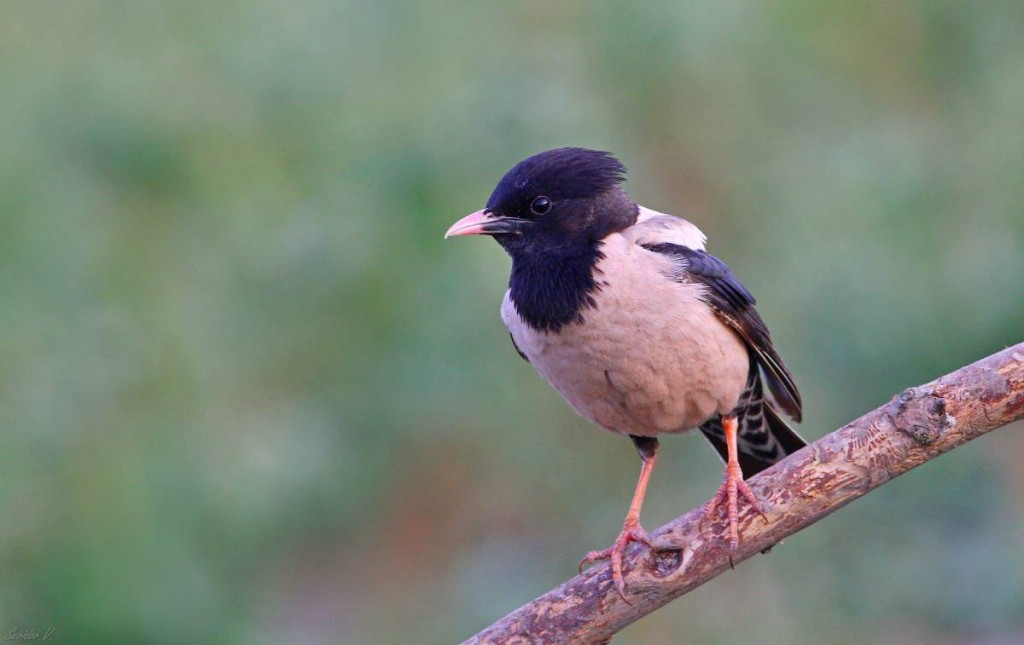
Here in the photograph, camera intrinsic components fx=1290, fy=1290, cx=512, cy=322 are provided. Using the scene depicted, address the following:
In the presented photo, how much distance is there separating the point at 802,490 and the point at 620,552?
0.64 meters

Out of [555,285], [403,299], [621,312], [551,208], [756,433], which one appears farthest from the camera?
[403,299]

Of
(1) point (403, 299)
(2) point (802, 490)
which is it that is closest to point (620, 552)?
(2) point (802, 490)

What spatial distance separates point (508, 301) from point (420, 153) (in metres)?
1.67

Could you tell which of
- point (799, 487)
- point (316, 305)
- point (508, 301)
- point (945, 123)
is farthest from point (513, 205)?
point (945, 123)

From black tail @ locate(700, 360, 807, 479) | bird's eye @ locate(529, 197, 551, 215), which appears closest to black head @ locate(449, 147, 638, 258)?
bird's eye @ locate(529, 197, 551, 215)

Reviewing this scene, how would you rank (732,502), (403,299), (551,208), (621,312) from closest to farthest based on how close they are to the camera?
(732,502), (621,312), (551,208), (403,299)

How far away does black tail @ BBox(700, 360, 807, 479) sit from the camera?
5059 mm

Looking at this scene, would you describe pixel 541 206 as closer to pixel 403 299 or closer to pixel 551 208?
pixel 551 208

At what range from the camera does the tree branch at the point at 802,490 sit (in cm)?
381

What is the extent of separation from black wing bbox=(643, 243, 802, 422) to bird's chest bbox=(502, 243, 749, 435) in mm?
61

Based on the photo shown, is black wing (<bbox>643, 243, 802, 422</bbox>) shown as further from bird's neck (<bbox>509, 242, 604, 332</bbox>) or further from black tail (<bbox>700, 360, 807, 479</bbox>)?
bird's neck (<bbox>509, 242, 604, 332</bbox>)

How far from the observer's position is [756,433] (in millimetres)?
5176

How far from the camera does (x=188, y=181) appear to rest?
6.42 m

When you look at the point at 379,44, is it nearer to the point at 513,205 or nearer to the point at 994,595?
the point at 513,205
